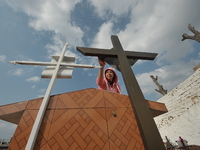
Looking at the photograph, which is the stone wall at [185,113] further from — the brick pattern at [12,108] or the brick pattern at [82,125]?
the brick pattern at [12,108]

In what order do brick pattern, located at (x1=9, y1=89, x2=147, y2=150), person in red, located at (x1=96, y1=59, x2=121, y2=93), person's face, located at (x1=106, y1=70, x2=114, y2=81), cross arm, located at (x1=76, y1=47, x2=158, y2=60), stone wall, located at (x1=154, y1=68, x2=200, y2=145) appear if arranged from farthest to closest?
1. stone wall, located at (x1=154, y1=68, x2=200, y2=145)
2. person's face, located at (x1=106, y1=70, x2=114, y2=81)
3. person in red, located at (x1=96, y1=59, x2=121, y2=93)
4. cross arm, located at (x1=76, y1=47, x2=158, y2=60)
5. brick pattern, located at (x1=9, y1=89, x2=147, y2=150)

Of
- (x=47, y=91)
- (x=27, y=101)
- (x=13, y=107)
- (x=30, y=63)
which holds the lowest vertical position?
(x=13, y=107)

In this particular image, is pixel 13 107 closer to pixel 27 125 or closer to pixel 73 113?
pixel 27 125

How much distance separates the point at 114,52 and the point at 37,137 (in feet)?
7.17

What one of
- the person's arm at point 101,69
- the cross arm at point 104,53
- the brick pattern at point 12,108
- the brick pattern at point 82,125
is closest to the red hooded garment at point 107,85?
the person's arm at point 101,69

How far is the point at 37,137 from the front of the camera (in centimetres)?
154

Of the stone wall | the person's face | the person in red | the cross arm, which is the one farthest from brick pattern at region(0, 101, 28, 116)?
the stone wall

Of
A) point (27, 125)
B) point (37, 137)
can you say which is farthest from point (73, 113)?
point (27, 125)

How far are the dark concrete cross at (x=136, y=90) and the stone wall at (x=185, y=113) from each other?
515cm

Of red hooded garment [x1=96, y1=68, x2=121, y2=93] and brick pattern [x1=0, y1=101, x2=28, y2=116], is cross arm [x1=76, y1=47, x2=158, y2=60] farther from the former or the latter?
brick pattern [x1=0, y1=101, x2=28, y2=116]

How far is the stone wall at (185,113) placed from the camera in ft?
16.0

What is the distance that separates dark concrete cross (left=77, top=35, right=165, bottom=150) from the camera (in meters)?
1.17

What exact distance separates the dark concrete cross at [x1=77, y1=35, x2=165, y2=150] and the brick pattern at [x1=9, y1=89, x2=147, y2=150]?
1.95ft

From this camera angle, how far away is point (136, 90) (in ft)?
5.25
